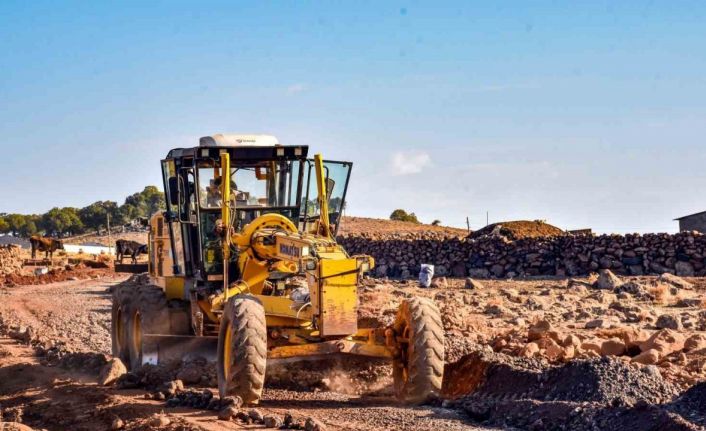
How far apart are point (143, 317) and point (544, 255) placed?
22120 millimetres

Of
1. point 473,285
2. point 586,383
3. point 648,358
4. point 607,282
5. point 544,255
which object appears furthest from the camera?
point 544,255

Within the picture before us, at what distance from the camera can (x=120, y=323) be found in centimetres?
1570

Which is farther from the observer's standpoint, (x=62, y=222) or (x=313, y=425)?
(x=62, y=222)

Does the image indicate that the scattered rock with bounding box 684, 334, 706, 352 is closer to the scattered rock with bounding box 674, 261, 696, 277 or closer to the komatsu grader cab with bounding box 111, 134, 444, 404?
the komatsu grader cab with bounding box 111, 134, 444, 404

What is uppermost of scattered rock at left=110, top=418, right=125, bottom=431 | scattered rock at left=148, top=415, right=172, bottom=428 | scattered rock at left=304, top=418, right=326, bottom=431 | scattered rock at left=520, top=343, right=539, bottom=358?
scattered rock at left=520, top=343, right=539, bottom=358

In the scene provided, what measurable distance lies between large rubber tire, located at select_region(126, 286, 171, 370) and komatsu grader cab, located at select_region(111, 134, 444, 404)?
0.05 feet

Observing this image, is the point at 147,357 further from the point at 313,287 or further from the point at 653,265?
the point at 653,265

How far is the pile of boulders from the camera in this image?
1641 inches

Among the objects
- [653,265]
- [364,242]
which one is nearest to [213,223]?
[653,265]

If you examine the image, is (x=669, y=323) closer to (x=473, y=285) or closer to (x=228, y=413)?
(x=228, y=413)

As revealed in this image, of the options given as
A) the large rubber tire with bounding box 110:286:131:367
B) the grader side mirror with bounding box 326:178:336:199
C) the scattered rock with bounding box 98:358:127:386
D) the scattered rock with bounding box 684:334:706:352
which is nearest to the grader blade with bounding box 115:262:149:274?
the large rubber tire with bounding box 110:286:131:367

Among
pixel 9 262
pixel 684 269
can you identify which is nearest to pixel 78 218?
pixel 9 262

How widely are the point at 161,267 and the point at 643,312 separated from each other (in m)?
9.26

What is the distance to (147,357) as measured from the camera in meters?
14.2
